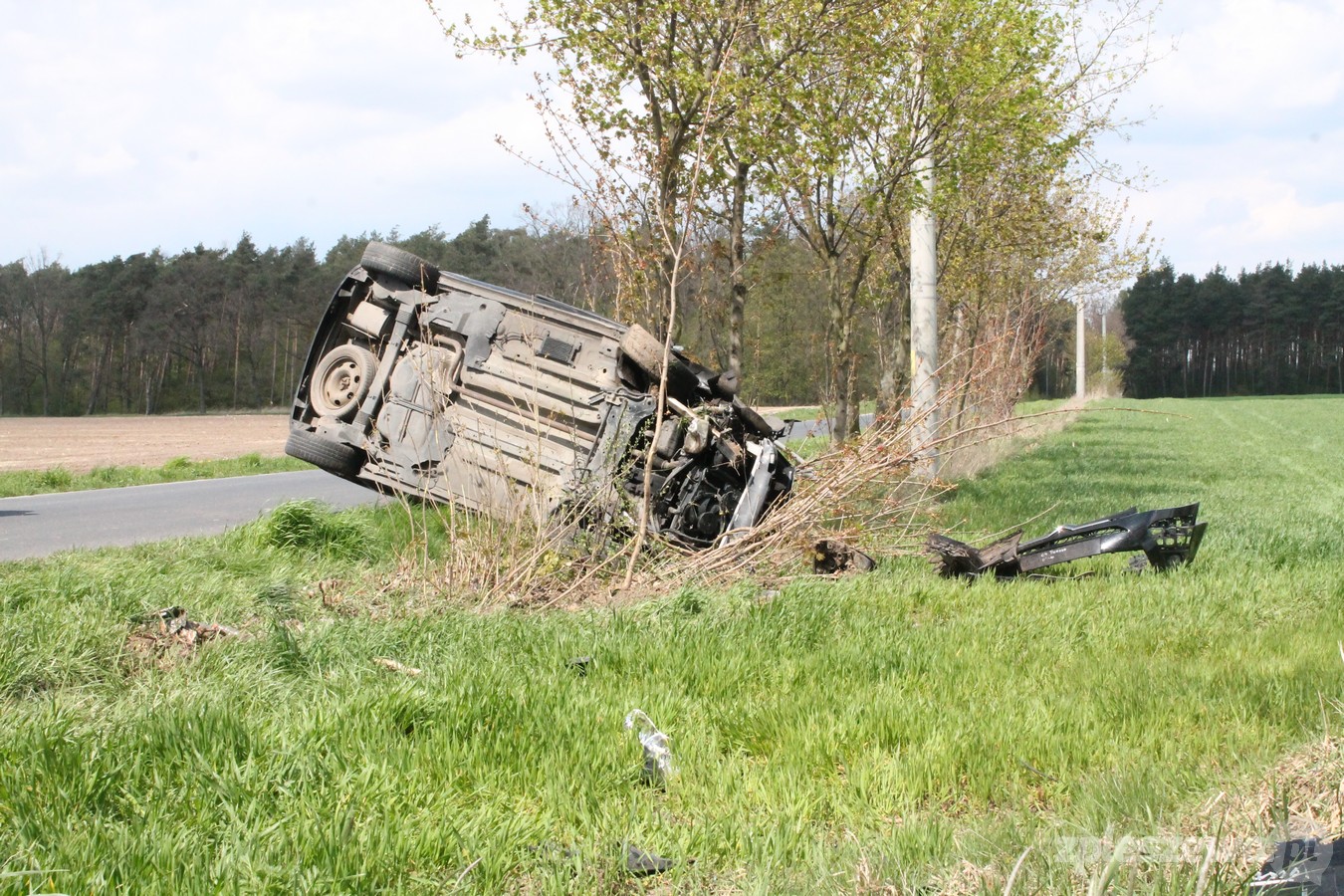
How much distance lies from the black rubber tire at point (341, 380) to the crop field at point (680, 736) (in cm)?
265

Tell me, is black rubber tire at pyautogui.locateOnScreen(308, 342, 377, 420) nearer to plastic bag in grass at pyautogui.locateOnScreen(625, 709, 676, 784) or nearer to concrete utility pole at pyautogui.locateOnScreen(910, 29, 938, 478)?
plastic bag in grass at pyautogui.locateOnScreen(625, 709, 676, 784)

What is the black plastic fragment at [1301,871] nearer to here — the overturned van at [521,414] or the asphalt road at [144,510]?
the overturned van at [521,414]

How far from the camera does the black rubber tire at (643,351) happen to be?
27.4 feet

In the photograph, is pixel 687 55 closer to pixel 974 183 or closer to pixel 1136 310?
pixel 974 183

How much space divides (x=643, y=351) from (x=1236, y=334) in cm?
11681

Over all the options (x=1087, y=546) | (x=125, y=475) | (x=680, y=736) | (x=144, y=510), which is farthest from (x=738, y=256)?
(x=125, y=475)

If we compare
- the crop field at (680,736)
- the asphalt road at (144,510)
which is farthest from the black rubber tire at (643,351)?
the asphalt road at (144,510)

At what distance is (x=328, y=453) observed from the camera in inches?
370

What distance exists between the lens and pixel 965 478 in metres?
15.4

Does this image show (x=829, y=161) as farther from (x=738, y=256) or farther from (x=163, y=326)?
(x=163, y=326)

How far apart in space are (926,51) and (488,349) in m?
7.47

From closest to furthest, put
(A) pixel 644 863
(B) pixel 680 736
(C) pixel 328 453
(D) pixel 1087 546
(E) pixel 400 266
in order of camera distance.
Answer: (A) pixel 644 863 < (B) pixel 680 736 < (D) pixel 1087 546 < (C) pixel 328 453 < (E) pixel 400 266

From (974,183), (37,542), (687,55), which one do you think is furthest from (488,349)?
(974,183)

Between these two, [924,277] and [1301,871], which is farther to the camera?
[924,277]
